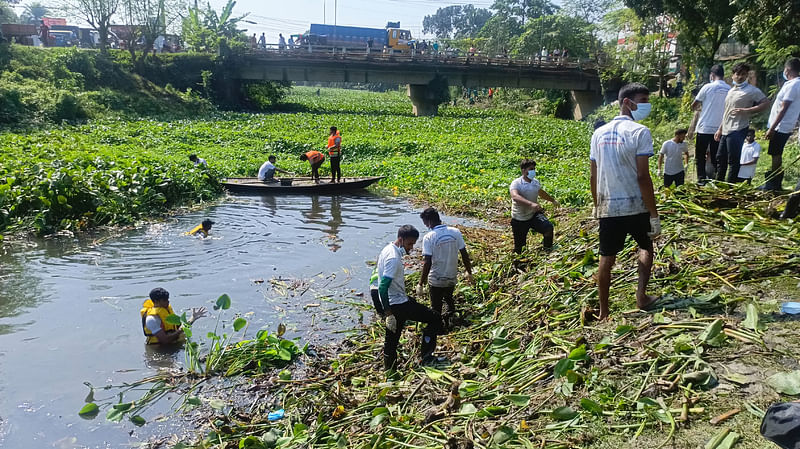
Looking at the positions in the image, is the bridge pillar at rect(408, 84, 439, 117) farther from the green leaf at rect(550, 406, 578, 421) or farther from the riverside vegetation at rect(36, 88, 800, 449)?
the green leaf at rect(550, 406, 578, 421)

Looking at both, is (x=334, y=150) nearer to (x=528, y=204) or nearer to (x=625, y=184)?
(x=528, y=204)

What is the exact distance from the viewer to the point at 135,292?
9.65 metres

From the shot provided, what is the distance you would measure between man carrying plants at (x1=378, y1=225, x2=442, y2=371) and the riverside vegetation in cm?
24

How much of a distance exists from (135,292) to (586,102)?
137 ft

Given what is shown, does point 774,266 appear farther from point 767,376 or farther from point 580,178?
point 580,178

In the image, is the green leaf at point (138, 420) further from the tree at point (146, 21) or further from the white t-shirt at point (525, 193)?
the tree at point (146, 21)

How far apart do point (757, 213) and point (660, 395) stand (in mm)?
3908

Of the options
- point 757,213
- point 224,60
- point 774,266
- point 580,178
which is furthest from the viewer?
point 224,60

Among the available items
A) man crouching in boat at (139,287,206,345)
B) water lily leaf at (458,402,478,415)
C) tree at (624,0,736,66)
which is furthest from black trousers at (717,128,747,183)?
tree at (624,0,736,66)

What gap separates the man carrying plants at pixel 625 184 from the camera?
16.6 ft

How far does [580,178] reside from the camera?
17359mm

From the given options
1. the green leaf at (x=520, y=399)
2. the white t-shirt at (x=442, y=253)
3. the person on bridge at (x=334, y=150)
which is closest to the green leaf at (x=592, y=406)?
the green leaf at (x=520, y=399)

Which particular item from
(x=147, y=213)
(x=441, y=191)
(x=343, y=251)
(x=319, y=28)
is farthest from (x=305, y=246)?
(x=319, y=28)

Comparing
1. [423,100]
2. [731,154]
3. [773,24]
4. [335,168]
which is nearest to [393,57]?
[423,100]
